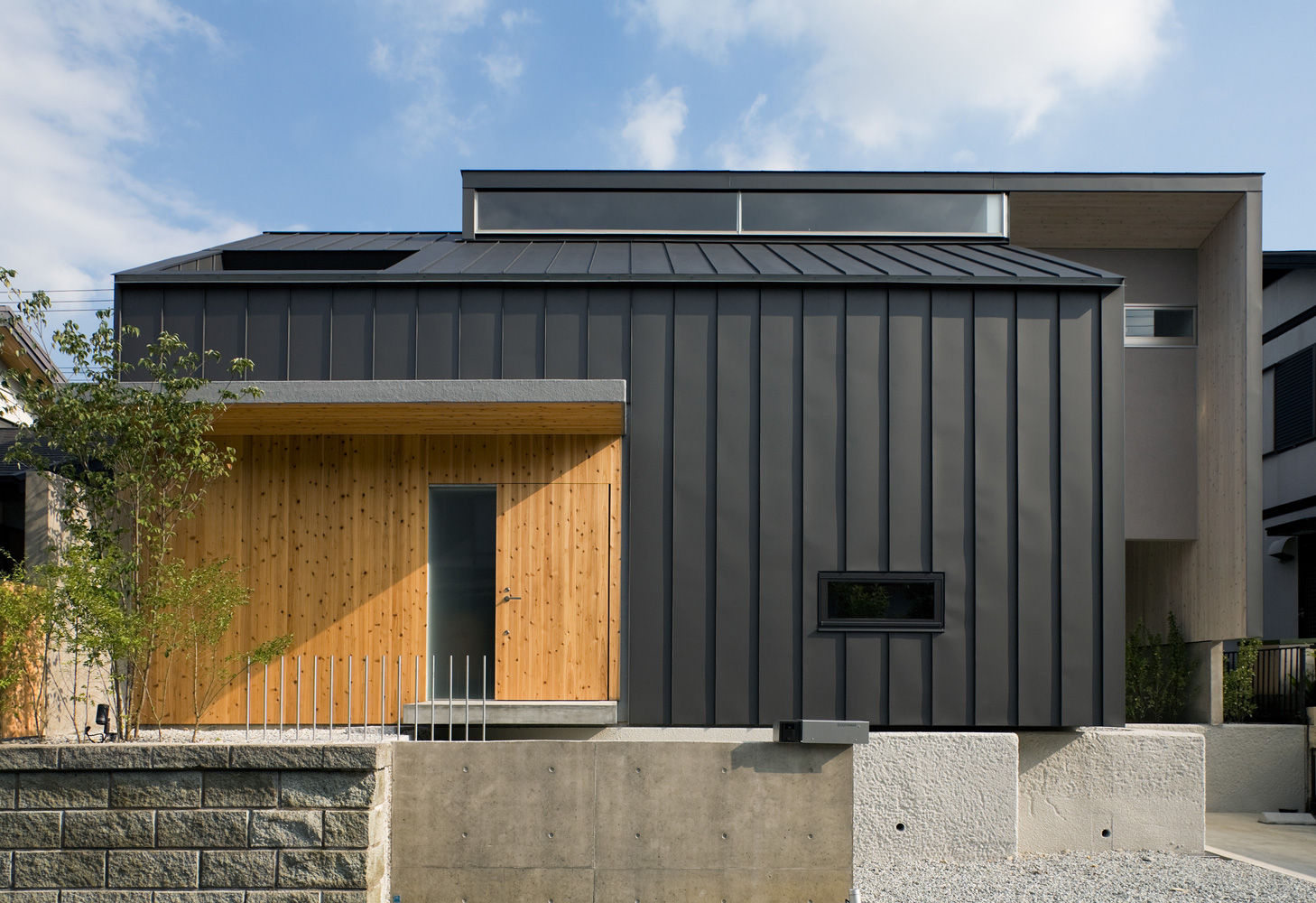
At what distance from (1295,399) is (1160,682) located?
6891 millimetres

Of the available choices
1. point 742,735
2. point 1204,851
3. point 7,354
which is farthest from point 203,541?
point 7,354

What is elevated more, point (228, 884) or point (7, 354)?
point (7, 354)

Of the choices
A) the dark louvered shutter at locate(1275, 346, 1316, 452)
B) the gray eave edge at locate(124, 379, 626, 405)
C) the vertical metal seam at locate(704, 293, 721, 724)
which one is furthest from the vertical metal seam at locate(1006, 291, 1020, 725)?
the dark louvered shutter at locate(1275, 346, 1316, 452)

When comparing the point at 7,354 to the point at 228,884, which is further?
the point at 7,354

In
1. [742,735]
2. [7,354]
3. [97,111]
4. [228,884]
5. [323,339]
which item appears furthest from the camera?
[7,354]

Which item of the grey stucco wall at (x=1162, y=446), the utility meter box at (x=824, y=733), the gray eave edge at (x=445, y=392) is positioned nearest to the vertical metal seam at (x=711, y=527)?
the gray eave edge at (x=445, y=392)

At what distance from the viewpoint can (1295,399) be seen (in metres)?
16.3

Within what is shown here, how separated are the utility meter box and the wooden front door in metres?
2.20

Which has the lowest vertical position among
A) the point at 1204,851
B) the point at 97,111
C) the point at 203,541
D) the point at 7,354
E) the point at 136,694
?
the point at 1204,851

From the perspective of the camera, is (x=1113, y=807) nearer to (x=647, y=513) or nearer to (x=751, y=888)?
(x=751, y=888)

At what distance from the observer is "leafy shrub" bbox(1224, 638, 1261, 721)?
12.6 metres

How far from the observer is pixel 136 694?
7.13 metres

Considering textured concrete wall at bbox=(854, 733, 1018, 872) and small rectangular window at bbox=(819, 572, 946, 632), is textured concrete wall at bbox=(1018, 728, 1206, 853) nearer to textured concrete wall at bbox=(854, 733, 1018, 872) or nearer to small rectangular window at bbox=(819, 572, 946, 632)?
textured concrete wall at bbox=(854, 733, 1018, 872)

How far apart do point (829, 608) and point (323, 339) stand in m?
5.18
